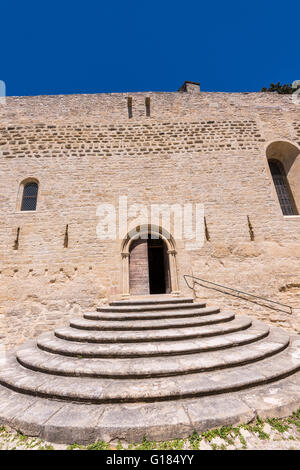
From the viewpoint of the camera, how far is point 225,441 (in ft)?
6.79

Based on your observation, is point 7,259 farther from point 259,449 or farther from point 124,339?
point 259,449

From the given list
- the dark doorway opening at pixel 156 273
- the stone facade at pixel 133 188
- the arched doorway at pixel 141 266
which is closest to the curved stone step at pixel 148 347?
the stone facade at pixel 133 188

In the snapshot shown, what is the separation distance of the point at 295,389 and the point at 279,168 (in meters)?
8.61

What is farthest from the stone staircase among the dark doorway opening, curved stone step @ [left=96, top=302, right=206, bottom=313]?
the dark doorway opening

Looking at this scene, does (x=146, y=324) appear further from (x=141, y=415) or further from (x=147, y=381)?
(x=141, y=415)

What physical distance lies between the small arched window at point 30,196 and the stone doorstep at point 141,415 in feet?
21.0

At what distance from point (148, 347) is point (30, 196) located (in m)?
7.06

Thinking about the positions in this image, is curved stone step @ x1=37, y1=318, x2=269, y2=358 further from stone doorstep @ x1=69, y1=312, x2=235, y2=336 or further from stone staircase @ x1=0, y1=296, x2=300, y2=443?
stone doorstep @ x1=69, y1=312, x2=235, y2=336

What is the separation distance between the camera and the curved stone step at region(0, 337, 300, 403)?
2568mm

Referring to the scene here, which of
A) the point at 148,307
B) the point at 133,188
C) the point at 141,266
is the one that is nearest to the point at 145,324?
the point at 148,307

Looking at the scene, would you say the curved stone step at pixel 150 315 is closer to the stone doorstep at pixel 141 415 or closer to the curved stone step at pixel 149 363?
the curved stone step at pixel 149 363

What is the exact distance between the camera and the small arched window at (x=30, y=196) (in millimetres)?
7496

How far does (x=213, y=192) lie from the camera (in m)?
7.57
